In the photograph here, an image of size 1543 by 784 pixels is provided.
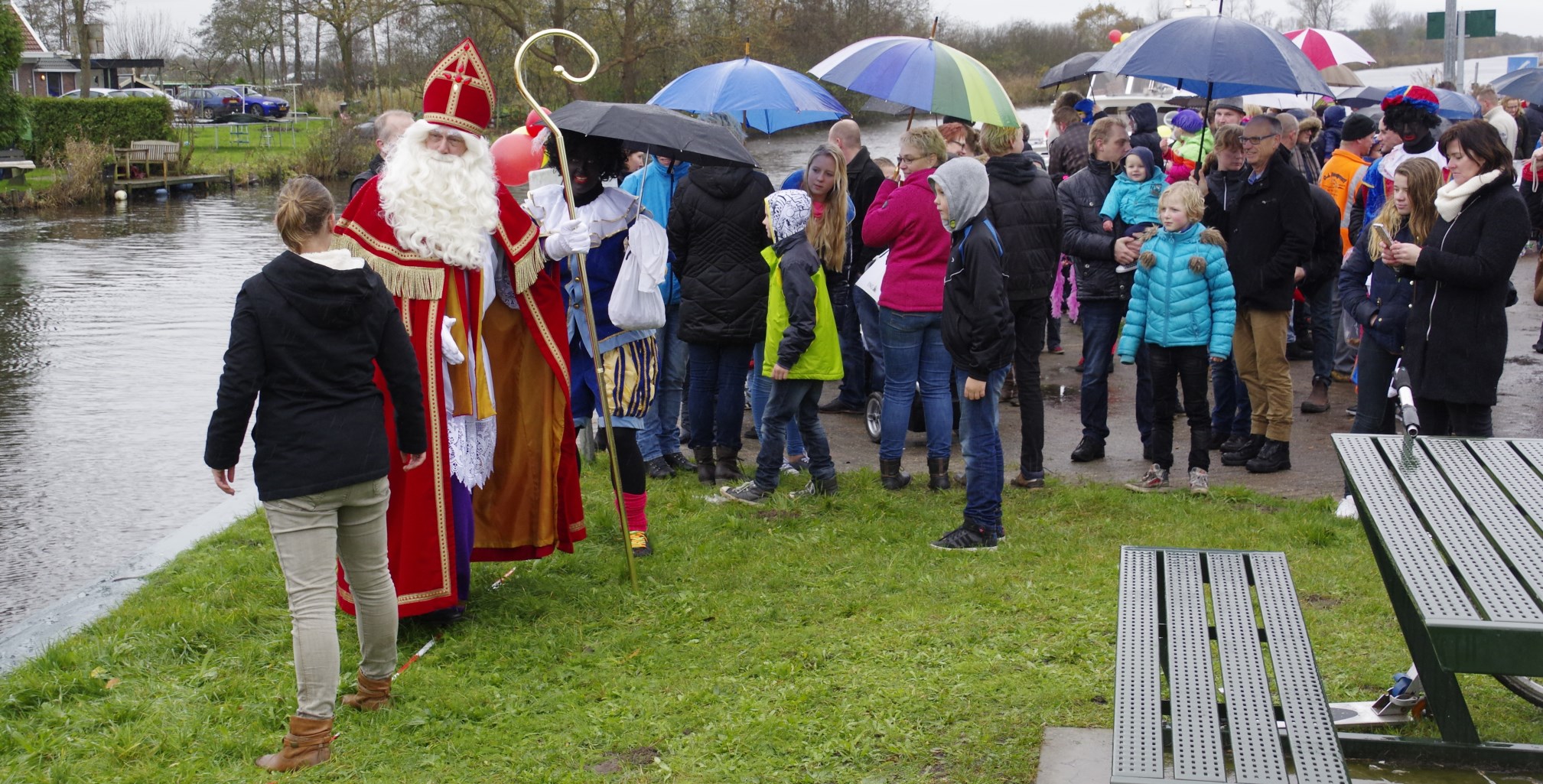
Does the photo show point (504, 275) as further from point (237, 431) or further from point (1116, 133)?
point (1116, 133)

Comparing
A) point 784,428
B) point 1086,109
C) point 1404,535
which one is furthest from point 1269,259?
point 1086,109

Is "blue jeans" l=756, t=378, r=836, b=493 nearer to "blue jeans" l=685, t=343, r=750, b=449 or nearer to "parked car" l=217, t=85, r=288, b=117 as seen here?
"blue jeans" l=685, t=343, r=750, b=449

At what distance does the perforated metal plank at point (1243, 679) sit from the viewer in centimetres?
265

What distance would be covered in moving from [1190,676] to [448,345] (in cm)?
288

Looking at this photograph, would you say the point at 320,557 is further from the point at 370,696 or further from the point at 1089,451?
the point at 1089,451

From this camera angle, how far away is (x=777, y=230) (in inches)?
259

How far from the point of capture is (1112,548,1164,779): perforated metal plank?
2643 millimetres

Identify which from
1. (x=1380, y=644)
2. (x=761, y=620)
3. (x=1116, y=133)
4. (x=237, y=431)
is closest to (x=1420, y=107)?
(x=1116, y=133)

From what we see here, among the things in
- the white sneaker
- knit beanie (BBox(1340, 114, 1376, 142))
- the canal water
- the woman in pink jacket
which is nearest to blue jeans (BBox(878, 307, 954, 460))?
the woman in pink jacket

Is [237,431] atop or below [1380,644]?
atop

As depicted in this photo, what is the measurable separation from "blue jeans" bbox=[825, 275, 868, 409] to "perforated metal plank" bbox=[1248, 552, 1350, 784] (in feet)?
15.5

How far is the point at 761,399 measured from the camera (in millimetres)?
7469

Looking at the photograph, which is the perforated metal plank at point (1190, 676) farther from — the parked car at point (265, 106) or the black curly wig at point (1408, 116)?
the parked car at point (265, 106)

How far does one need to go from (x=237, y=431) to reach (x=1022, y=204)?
420 cm
